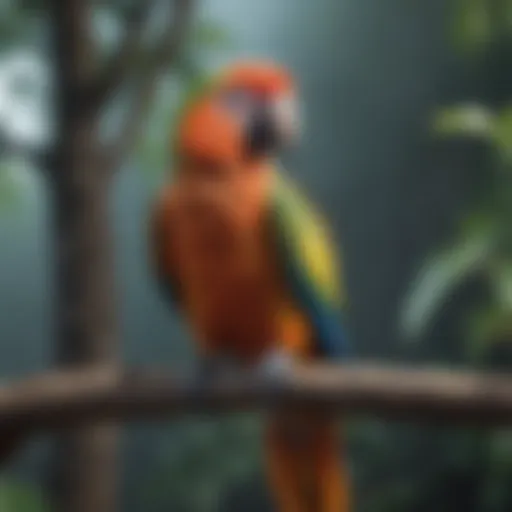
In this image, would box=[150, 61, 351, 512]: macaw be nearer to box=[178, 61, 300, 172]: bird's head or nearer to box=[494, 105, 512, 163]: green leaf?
box=[178, 61, 300, 172]: bird's head

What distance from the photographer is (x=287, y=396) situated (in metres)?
0.64

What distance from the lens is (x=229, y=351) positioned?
2.41 feet

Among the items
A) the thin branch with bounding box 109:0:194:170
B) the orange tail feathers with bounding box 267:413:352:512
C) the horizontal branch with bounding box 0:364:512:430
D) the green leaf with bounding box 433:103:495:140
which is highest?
the thin branch with bounding box 109:0:194:170

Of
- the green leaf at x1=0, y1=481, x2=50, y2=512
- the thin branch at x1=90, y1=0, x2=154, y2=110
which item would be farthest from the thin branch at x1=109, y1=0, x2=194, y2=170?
the green leaf at x1=0, y1=481, x2=50, y2=512

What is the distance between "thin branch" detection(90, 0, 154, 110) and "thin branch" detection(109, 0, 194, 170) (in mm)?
12

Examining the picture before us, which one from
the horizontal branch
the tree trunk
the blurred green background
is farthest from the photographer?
the blurred green background

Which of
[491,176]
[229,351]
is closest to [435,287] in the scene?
[491,176]

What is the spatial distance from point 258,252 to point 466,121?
23 cm

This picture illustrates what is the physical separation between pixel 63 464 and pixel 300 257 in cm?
24

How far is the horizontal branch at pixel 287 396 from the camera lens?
612 millimetres

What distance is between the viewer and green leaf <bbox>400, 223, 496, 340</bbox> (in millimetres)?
861

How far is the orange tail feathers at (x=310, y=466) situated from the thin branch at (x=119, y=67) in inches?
9.5

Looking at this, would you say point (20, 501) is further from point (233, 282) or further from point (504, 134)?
point (504, 134)

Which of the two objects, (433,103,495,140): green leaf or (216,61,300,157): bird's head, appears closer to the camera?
(216,61,300,157): bird's head
